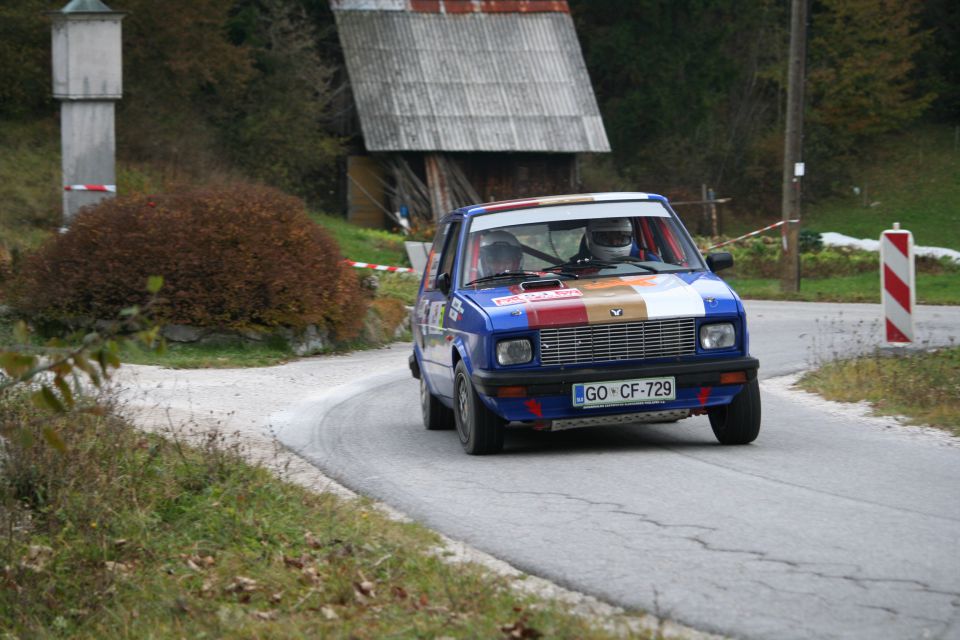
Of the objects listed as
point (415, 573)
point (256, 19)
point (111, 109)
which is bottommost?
point (415, 573)

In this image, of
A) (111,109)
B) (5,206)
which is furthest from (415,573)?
(5,206)

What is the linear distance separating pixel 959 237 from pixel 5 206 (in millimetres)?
29081

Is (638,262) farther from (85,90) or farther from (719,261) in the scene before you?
(85,90)

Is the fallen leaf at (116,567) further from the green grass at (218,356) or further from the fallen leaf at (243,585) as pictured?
the green grass at (218,356)

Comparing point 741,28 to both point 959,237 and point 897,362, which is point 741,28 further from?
point 897,362

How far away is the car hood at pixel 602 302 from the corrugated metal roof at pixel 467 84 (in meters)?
33.5

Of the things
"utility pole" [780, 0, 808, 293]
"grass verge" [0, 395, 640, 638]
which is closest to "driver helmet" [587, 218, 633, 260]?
"grass verge" [0, 395, 640, 638]

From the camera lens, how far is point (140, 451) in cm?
926

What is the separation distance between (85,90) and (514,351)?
13.6 meters

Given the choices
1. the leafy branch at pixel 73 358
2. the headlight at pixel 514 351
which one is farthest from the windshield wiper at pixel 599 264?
the leafy branch at pixel 73 358

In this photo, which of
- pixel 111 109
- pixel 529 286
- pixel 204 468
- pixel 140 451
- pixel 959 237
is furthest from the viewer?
pixel 959 237

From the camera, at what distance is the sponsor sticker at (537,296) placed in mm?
9922

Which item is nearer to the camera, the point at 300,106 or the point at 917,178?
the point at 300,106

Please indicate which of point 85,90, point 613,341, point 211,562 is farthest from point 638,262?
point 85,90
